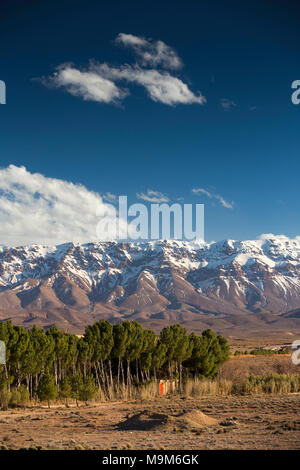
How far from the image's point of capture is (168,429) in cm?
1788

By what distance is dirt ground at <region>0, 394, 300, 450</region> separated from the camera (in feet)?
46.5

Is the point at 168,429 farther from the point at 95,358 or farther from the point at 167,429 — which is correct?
the point at 95,358

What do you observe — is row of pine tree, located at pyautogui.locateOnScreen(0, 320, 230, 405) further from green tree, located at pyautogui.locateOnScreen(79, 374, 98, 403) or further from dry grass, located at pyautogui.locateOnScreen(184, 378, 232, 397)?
dry grass, located at pyautogui.locateOnScreen(184, 378, 232, 397)

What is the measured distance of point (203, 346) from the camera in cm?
4475

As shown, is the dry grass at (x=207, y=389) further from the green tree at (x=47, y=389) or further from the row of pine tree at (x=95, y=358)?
the green tree at (x=47, y=389)

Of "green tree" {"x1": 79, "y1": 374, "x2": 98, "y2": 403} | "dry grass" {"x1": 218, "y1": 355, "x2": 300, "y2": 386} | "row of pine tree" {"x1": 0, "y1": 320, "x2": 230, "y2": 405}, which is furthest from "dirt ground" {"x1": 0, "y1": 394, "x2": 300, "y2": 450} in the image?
"dry grass" {"x1": 218, "y1": 355, "x2": 300, "y2": 386}

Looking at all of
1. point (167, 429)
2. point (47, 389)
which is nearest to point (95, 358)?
point (47, 389)

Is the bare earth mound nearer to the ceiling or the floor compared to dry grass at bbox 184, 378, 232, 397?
nearer to the ceiling

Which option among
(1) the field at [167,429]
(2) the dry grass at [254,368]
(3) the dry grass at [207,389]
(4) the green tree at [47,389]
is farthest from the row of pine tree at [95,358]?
(3) the dry grass at [207,389]

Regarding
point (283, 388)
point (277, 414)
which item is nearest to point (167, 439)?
point (277, 414)

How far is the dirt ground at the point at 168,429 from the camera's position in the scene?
14160 millimetres
